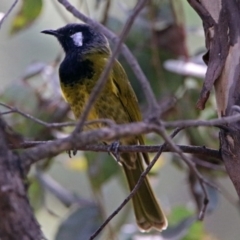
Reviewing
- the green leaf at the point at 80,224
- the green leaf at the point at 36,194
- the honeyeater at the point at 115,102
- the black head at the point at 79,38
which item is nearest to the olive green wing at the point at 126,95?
the honeyeater at the point at 115,102

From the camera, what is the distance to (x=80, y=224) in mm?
2928

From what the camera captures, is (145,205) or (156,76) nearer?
(145,205)

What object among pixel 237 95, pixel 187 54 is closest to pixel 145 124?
pixel 237 95

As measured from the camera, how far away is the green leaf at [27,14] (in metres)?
2.91

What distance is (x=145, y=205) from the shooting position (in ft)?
9.17

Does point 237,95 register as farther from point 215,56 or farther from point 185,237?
point 185,237

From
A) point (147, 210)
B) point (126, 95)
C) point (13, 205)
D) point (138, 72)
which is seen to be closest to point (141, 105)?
point (126, 95)

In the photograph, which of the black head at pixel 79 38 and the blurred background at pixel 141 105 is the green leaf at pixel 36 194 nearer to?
the blurred background at pixel 141 105

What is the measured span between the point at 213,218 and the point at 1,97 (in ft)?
8.94

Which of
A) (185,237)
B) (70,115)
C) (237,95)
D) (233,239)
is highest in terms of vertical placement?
(237,95)

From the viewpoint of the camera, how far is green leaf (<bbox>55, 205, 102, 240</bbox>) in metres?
2.86

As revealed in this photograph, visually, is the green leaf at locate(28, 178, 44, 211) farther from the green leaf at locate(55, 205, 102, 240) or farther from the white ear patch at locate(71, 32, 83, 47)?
the white ear patch at locate(71, 32, 83, 47)

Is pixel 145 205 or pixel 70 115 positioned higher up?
pixel 70 115

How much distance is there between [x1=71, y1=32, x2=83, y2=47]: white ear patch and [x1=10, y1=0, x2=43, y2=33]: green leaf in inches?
8.8
